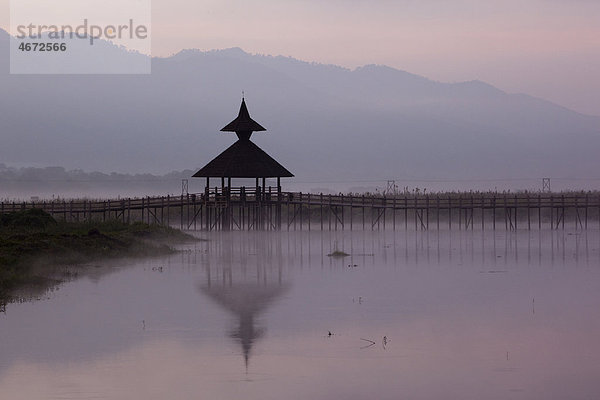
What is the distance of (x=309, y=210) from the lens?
81750 millimetres

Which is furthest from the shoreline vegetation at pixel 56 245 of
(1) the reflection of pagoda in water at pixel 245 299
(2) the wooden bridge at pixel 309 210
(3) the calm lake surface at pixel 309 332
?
(2) the wooden bridge at pixel 309 210

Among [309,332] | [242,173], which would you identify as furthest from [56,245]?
[242,173]

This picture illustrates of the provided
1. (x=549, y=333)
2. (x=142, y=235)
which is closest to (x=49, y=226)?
(x=142, y=235)

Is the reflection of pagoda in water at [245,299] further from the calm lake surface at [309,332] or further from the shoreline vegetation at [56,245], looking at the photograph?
the shoreline vegetation at [56,245]

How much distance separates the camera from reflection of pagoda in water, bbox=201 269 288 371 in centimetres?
2592

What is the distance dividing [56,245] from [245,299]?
1294 cm

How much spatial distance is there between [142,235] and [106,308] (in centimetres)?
2647

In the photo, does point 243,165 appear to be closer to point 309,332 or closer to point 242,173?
point 242,173

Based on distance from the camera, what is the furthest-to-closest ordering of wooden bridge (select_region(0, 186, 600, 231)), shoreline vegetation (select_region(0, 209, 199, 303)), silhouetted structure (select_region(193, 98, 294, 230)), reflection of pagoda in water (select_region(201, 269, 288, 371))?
1. wooden bridge (select_region(0, 186, 600, 231))
2. silhouetted structure (select_region(193, 98, 294, 230))
3. shoreline vegetation (select_region(0, 209, 199, 303))
4. reflection of pagoda in water (select_region(201, 269, 288, 371))

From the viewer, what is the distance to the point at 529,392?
755 inches

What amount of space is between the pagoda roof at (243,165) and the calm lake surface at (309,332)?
2589 centimetres

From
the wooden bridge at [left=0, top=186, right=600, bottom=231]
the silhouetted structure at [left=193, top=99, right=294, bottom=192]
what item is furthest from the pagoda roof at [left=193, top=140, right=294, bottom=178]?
the wooden bridge at [left=0, top=186, right=600, bottom=231]

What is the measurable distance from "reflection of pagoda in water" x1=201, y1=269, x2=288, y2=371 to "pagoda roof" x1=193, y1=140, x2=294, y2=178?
29.9m

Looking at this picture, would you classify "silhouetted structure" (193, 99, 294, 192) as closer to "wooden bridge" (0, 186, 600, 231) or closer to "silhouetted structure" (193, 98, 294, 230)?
"silhouetted structure" (193, 98, 294, 230)
